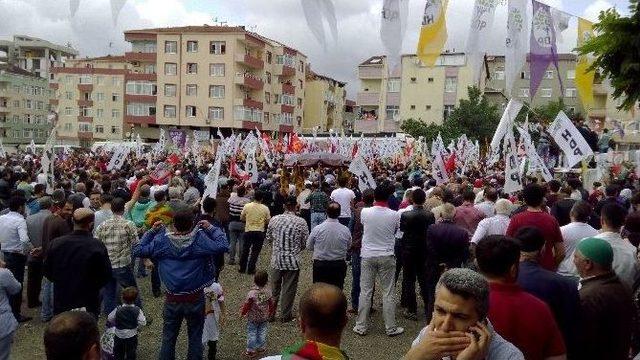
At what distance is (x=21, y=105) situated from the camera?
3533 inches

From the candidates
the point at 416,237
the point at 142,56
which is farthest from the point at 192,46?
the point at 416,237

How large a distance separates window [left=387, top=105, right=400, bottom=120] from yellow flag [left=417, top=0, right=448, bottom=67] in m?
62.2

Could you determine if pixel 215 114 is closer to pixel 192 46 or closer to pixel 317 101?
pixel 192 46

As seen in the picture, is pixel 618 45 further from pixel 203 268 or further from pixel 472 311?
pixel 472 311

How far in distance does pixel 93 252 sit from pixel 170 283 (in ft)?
3.02

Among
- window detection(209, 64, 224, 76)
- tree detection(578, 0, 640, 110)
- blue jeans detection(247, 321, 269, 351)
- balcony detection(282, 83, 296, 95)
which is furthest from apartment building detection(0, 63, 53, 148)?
tree detection(578, 0, 640, 110)

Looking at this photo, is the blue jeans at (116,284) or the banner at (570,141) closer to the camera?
the blue jeans at (116,284)

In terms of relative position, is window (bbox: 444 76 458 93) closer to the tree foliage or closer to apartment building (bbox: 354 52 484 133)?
apartment building (bbox: 354 52 484 133)

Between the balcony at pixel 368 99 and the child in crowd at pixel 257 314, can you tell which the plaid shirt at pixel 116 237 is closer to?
the child in crowd at pixel 257 314

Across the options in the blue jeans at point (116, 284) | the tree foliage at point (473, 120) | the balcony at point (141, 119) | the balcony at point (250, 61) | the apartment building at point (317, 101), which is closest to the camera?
the blue jeans at point (116, 284)

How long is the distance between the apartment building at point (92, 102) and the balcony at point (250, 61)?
72.7ft

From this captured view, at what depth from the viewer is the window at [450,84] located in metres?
68.4

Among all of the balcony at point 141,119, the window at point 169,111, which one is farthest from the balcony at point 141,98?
the window at point 169,111

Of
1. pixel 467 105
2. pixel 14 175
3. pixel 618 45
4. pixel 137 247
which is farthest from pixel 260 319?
pixel 467 105
